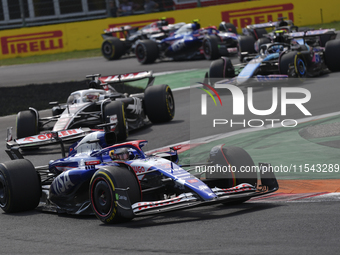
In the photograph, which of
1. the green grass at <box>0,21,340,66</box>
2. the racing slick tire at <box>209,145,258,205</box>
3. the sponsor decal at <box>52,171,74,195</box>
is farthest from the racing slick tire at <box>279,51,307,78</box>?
the green grass at <box>0,21,340,66</box>

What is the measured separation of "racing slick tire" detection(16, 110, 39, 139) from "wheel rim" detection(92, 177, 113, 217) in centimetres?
583

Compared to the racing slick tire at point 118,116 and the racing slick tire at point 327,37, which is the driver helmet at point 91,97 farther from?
the racing slick tire at point 327,37

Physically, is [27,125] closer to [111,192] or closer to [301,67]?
[111,192]

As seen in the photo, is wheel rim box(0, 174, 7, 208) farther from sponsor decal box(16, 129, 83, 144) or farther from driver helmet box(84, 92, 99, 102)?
driver helmet box(84, 92, 99, 102)

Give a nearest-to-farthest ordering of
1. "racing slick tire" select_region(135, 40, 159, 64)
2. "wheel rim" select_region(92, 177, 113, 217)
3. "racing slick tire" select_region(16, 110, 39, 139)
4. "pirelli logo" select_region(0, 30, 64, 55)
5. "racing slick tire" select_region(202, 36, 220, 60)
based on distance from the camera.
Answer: "wheel rim" select_region(92, 177, 113, 217)
"racing slick tire" select_region(16, 110, 39, 139)
"racing slick tire" select_region(202, 36, 220, 60)
"racing slick tire" select_region(135, 40, 159, 64)
"pirelli logo" select_region(0, 30, 64, 55)

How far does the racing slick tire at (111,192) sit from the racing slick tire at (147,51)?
57.6 feet

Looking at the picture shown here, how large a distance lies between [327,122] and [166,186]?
4.88 metres

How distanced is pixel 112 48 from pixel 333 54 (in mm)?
11858

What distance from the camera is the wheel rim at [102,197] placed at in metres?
6.10

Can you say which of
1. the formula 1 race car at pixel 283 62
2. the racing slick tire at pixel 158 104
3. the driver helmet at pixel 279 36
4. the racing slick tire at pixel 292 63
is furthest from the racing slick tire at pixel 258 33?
the racing slick tire at pixel 158 104

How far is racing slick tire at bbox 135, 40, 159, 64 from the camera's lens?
23516 millimetres

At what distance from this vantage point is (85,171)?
22.5 feet

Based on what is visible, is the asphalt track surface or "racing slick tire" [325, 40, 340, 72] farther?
"racing slick tire" [325, 40, 340, 72]

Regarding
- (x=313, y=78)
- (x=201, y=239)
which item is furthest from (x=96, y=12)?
(x=201, y=239)
